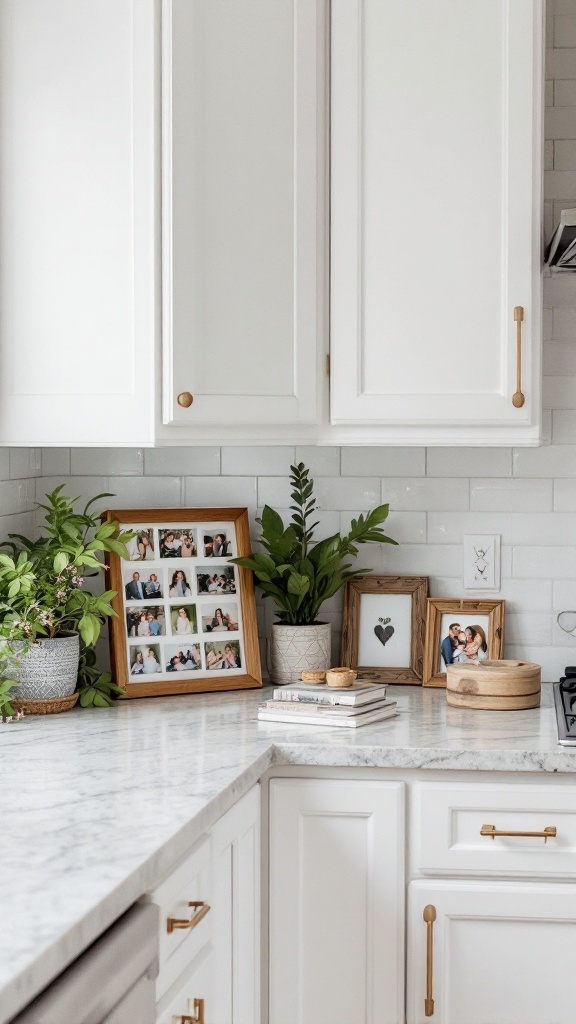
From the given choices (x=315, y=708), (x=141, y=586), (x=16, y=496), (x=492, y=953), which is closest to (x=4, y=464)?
(x=16, y=496)

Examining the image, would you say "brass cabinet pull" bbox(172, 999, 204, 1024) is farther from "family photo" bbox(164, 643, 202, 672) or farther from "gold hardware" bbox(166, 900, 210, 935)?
"family photo" bbox(164, 643, 202, 672)

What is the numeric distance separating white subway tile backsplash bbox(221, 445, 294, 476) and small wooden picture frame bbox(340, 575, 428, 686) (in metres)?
0.32

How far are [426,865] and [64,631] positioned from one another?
85 centimetres

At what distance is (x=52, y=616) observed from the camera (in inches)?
87.7

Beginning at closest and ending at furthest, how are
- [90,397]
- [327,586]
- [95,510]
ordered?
[90,397] → [327,586] → [95,510]

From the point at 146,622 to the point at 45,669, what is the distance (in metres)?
0.30

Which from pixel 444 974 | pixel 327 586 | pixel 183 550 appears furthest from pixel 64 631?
pixel 444 974

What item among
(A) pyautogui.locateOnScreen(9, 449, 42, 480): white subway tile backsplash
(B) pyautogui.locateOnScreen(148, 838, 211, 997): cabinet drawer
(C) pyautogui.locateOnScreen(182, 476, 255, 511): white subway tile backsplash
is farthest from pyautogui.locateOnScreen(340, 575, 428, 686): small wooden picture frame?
(B) pyautogui.locateOnScreen(148, 838, 211, 997): cabinet drawer

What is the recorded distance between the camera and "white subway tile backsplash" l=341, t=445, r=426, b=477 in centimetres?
266

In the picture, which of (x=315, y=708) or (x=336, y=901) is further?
(x=315, y=708)

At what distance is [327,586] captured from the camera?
2561mm

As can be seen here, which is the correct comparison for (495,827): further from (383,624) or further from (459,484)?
(459,484)

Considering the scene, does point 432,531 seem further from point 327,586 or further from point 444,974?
point 444,974

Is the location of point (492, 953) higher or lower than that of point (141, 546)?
lower
